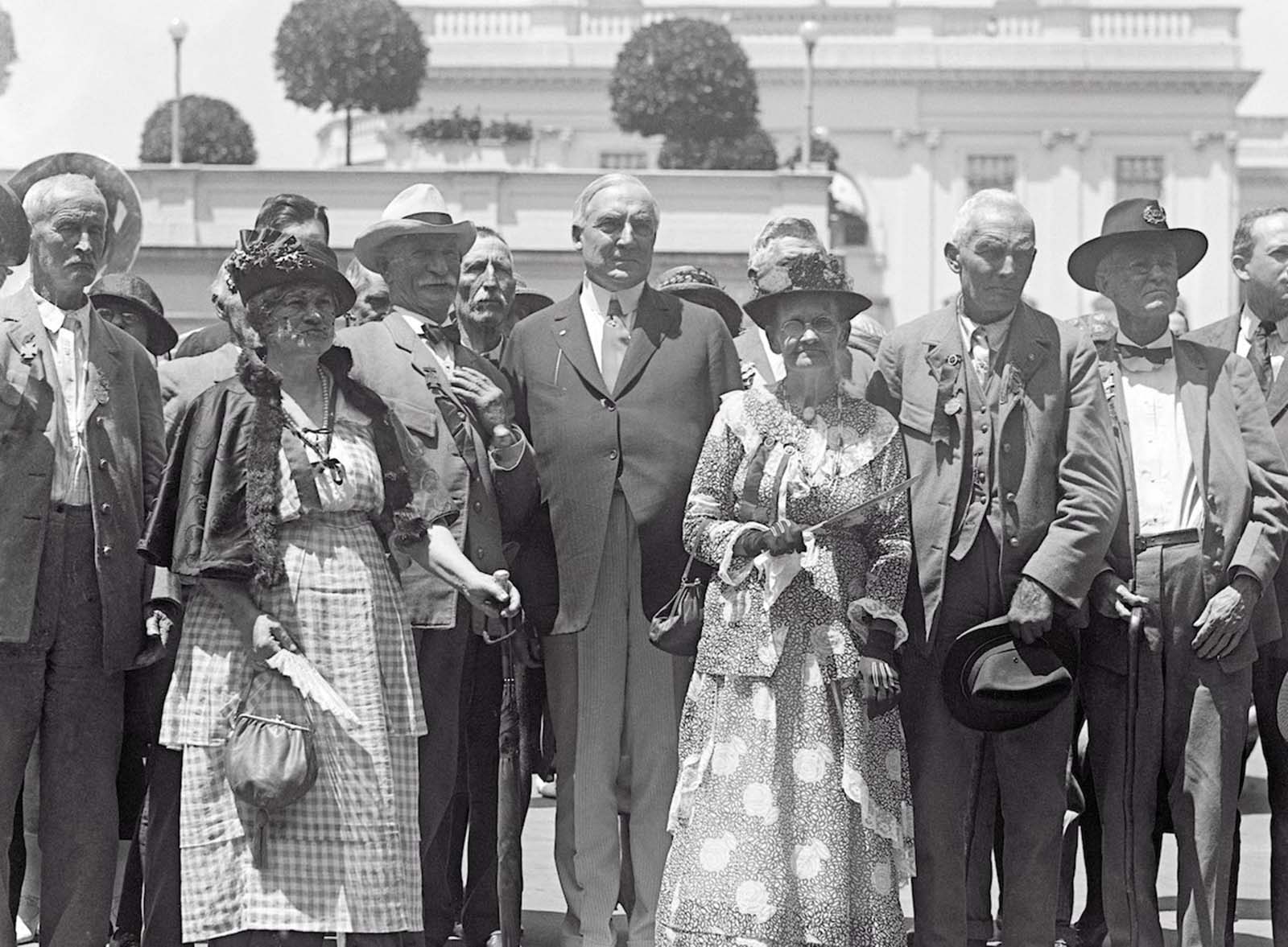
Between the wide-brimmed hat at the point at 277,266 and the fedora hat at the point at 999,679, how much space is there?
7.10 feet

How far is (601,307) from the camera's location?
6703mm

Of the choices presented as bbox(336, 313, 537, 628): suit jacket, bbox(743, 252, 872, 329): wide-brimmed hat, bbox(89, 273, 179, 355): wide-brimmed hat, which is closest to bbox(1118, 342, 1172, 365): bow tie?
bbox(743, 252, 872, 329): wide-brimmed hat

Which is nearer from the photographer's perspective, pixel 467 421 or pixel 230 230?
pixel 467 421

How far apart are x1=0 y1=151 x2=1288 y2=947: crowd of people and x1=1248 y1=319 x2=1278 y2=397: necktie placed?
0.93 feet

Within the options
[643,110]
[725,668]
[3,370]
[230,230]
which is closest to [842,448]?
[725,668]

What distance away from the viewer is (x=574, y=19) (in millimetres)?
53188

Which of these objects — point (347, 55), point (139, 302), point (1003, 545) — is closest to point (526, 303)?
point (139, 302)

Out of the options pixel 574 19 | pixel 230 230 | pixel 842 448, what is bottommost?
pixel 842 448

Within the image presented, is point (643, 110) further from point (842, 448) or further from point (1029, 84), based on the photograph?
point (842, 448)

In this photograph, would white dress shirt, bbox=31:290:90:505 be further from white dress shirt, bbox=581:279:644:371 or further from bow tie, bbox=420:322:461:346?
white dress shirt, bbox=581:279:644:371

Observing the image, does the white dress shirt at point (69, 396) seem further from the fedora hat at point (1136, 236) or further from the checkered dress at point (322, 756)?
the fedora hat at point (1136, 236)

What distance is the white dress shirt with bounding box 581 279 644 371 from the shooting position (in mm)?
6664

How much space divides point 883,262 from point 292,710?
156 feet

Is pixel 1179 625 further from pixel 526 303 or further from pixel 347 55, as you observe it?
pixel 347 55
